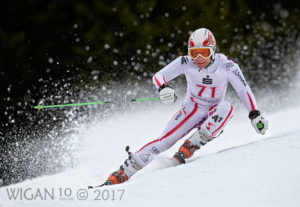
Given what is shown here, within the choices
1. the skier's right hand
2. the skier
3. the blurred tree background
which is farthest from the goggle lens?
the blurred tree background


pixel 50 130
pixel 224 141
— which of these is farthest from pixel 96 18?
pixel 224 141

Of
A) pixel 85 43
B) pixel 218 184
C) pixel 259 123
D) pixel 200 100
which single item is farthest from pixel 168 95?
pixel 85 43

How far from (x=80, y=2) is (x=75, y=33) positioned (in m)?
1.09

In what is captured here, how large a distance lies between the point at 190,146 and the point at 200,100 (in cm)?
49

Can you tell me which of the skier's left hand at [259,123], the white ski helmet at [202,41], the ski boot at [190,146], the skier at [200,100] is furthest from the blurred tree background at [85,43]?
the skier's left hand at [259,123]

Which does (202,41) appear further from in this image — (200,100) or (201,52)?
(200,100)

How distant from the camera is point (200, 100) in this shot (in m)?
4.11

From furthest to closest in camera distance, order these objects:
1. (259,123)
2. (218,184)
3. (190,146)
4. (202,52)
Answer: (190,146)
(202,52)
(259,123)
(218,184)

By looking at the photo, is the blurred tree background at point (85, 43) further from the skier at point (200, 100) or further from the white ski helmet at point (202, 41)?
the white ski helmet at point (202, 41)

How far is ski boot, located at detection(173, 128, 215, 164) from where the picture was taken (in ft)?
12.9

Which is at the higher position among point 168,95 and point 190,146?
point 168,95

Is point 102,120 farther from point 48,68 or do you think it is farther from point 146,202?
point 146,202

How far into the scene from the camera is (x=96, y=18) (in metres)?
11.7

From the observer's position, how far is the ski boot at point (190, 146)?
394 centimetres
